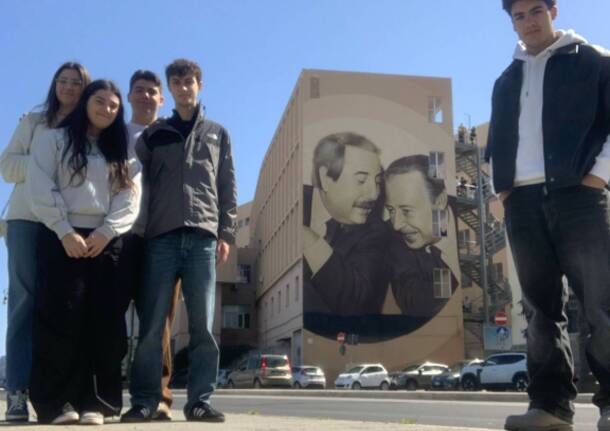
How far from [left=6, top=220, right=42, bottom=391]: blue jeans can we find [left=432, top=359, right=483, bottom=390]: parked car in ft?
92.4

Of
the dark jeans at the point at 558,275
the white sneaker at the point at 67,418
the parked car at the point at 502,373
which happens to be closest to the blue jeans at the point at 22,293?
the white sneaker at the point at 67,418

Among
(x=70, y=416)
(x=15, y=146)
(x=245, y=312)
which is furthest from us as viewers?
(x=245, y=312)

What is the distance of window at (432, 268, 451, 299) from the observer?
1820 inches

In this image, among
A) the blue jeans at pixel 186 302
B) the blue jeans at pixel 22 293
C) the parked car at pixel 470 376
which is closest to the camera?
the blue jeans at pixel 22 293

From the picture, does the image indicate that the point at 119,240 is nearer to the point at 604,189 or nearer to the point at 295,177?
the point at 604,189

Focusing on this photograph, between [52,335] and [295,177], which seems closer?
[52,335]

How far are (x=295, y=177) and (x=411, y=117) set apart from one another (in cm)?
815

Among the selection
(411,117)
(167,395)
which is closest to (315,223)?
(411,117)

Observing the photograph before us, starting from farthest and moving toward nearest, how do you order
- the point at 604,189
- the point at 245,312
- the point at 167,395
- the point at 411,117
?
the point at 245,312 < the point at 411,117 < the point at 167,395 < the point at 604,189

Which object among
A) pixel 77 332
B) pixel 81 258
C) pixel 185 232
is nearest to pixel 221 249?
pixel 185 232

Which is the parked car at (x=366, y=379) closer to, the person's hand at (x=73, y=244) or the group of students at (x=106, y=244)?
Answer: the group of students at (x=106, y=244)

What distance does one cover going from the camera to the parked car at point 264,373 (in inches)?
1375

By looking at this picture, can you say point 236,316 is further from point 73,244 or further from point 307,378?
point 73,244

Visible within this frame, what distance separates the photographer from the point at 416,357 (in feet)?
148
